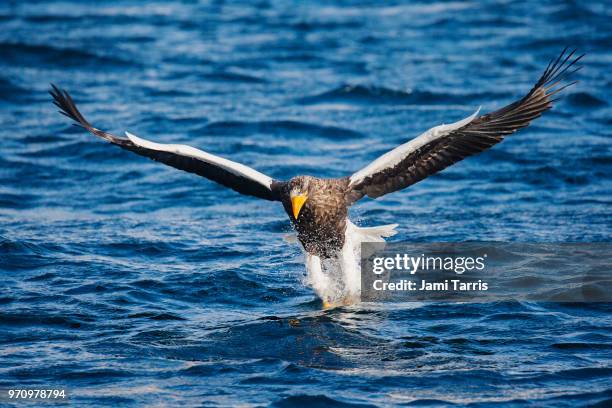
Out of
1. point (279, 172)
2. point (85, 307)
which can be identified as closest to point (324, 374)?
point (85, 307)

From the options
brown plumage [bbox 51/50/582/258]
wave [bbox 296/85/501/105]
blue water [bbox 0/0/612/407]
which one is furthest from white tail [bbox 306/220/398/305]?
wave [bbox 296/85/501/105]

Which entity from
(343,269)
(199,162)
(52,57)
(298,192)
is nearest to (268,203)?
(199,162)

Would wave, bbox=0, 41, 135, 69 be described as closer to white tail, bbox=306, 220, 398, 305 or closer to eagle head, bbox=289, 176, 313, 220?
white tail, bbox=306, 220, 398, 305

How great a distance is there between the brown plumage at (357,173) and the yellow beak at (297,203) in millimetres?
12

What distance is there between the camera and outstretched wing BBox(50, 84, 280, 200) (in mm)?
9234

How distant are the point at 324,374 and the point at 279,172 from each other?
6.50 metres

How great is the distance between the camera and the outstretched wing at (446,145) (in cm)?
855

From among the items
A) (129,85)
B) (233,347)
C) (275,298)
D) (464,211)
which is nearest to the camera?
Result: (233,347)

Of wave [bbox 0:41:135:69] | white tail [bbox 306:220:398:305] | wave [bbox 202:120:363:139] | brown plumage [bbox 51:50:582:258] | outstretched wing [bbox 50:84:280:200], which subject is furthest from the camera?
wave [bbox 0:41:135:69]

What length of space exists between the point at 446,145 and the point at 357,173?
2.77ft

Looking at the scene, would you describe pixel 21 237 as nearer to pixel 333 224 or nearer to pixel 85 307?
pixel 85 307

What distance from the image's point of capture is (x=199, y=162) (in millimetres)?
9586

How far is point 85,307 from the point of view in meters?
9.15

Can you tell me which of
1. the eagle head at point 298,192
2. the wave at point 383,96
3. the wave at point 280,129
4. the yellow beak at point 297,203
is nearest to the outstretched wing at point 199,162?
the eagle head at point 298,192
